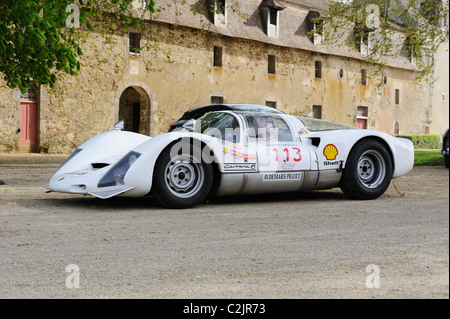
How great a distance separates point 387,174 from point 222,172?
241 centimetres

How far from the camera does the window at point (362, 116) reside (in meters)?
36.6

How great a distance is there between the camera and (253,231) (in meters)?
5.27

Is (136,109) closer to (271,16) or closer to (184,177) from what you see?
(271,16)

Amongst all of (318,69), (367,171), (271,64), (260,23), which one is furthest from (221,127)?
(318,69)

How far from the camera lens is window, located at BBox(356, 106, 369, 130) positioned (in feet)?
120

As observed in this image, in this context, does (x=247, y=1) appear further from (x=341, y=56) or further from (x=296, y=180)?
(x=296, y=180)

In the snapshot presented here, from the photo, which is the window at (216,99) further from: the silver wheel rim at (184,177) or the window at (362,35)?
the silver wheel rim at (184,177)

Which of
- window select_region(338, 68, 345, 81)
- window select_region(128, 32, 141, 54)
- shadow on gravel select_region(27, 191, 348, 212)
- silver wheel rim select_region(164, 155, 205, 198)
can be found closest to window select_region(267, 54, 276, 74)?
window select_region(338, 68, 345, 81)

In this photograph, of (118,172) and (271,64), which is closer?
(118,172)

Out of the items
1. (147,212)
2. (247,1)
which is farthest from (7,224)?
(247,1)

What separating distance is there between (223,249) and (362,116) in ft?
111

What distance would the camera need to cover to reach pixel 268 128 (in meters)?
7.46

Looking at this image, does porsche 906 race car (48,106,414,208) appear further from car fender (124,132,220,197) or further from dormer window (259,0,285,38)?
dormer window (259,0,285,38)

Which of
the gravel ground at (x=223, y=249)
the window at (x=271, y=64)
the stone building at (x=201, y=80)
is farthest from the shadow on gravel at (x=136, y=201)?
the window at (x=271, y=64)
